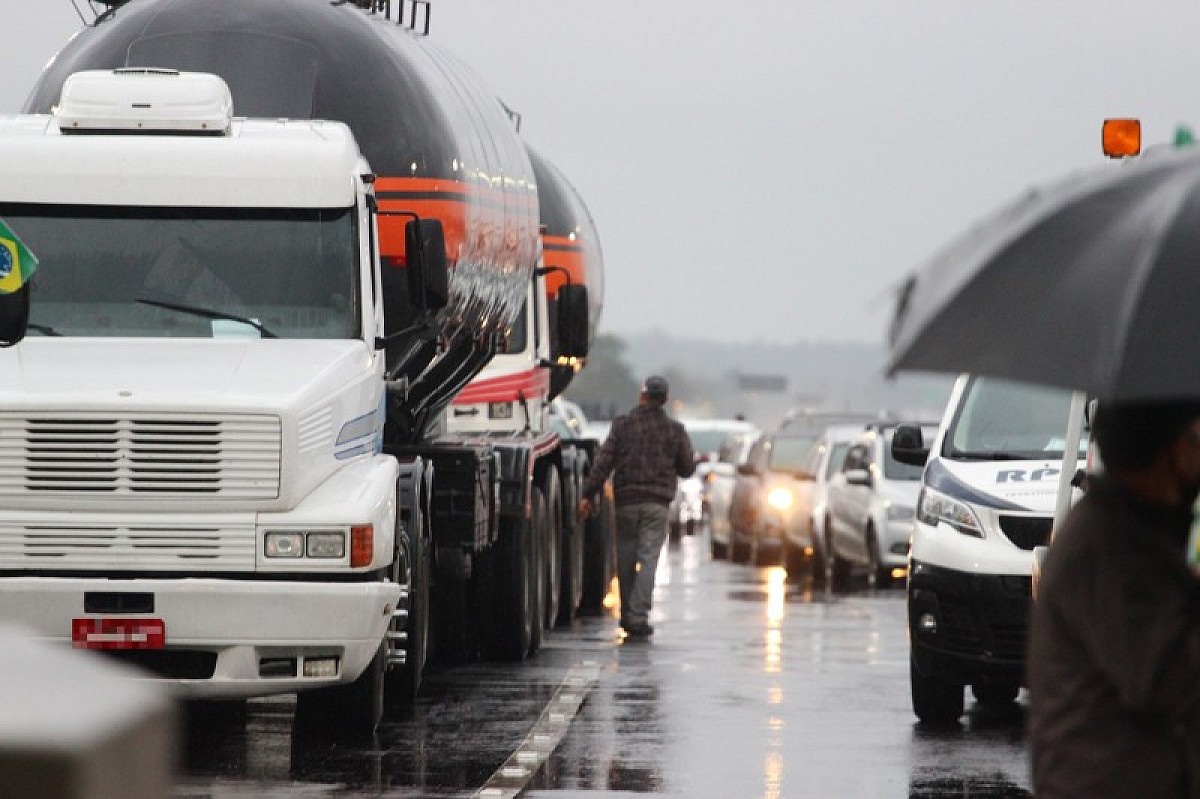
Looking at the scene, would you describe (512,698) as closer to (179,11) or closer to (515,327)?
(179,11)

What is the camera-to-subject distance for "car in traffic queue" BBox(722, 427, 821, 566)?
35.2m

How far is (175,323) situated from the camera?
1280 centimetres

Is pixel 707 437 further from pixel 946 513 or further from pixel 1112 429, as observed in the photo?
pixel 1112 429

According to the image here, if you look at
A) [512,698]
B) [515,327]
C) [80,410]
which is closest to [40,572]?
[80,410]

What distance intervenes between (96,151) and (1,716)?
1011 centimetres

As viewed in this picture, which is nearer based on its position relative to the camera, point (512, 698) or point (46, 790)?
point (46, 790)

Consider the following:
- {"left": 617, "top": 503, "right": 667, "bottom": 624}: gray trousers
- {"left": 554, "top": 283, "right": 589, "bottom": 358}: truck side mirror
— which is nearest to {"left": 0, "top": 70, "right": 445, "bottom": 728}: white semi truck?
{"left": 617, "top": 503, "right": 667, "bottom": 624}: gray trousers

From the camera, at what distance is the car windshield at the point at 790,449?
37656 millimetres

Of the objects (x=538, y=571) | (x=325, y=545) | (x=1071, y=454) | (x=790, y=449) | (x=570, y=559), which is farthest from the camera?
(x=790, y=449)

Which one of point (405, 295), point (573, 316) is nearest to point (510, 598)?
point (405, 295)

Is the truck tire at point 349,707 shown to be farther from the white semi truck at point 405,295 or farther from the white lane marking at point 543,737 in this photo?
the white lane marking at point 543,737

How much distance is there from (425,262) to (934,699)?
11.3ft

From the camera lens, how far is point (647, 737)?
42.9 ft

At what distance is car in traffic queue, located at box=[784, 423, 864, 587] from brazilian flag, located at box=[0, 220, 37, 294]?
19177 mm
